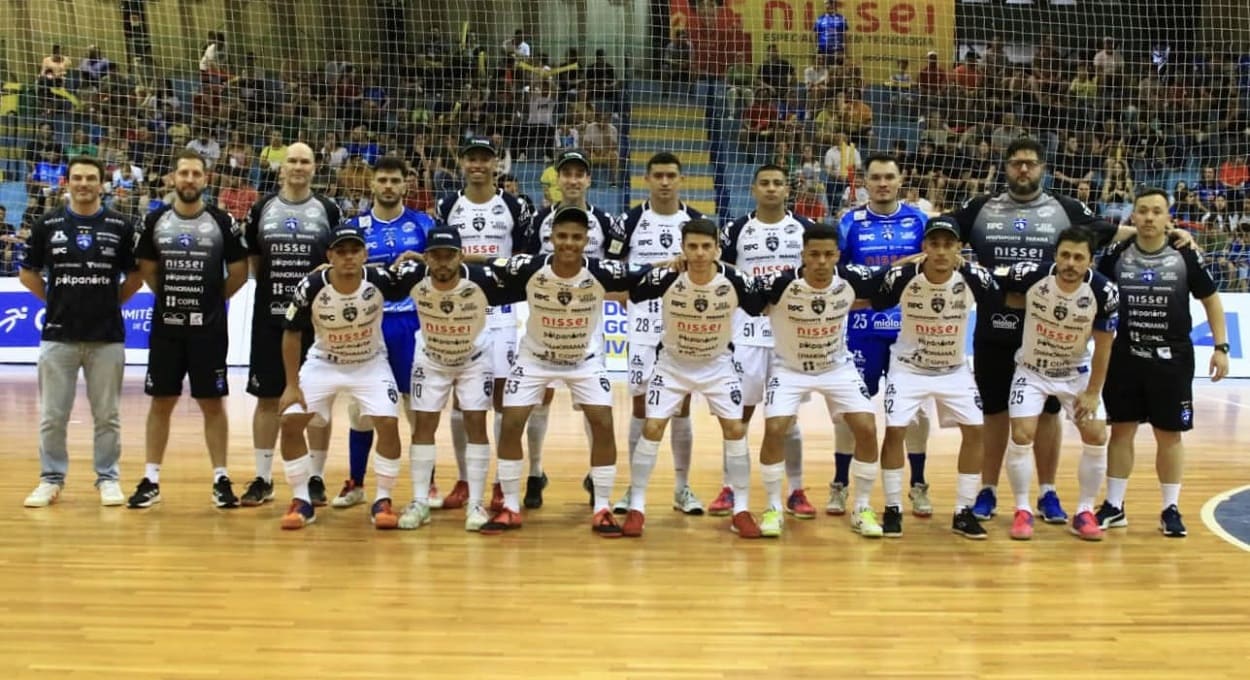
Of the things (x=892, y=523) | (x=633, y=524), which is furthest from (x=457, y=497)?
(x=892, y=523)

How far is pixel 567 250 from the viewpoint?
20.7 ft

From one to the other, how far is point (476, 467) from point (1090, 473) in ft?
11.4

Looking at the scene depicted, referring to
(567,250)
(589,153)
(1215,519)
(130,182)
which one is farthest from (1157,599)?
(130,182)

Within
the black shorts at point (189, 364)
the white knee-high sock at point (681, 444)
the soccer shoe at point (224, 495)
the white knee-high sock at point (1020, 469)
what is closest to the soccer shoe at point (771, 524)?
the white knee-high sock at point (681, 444)

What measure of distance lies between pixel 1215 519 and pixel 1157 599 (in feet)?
6.78

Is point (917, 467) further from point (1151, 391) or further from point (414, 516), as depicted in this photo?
point (414, 516)

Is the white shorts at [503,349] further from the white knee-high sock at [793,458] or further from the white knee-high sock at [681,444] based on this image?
the white knee-high sock at [793,458]

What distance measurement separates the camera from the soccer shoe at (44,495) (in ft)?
22.8

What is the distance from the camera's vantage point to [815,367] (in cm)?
649

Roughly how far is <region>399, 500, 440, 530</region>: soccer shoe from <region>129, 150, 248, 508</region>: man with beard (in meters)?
1.21

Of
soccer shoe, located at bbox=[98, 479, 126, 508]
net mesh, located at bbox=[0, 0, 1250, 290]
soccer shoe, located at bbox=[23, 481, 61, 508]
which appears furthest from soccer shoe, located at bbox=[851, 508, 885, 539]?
net mesh, located at bbox=[0, 0, 1250, 290]

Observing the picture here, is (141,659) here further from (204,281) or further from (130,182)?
(130,182)

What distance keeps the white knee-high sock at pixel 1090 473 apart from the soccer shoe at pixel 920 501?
2.82 feet

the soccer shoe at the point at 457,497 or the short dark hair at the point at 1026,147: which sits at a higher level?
the short dark hair at the point at 1026,147
